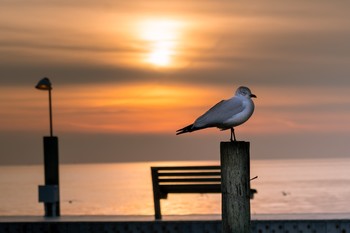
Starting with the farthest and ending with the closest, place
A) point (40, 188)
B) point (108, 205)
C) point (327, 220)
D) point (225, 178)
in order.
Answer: point (108, 205)
point (40, 188)
point (327, 220)
point (225, 178)

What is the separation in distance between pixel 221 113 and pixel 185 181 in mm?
5735

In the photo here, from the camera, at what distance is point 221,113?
13.6 metres

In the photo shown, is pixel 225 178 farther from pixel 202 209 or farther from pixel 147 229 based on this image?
pixel 202 209

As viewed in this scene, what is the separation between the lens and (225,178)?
13.2 meters

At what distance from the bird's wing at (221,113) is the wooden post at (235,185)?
0.47 m

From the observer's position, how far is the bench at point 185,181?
19.0 meters

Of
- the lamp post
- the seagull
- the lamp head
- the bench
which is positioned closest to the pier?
the bench

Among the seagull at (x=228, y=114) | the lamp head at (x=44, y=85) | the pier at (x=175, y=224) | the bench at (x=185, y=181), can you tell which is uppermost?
the lamp head at (x=44, y=85)

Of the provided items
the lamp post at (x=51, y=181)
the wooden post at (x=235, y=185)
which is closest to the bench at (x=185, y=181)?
the lamp post at (x=51, y=181)

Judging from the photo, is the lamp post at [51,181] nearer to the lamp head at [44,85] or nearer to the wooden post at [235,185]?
the lamp head at [44,85]

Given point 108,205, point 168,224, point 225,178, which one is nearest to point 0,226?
point 168,224

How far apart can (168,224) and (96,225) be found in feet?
3.79

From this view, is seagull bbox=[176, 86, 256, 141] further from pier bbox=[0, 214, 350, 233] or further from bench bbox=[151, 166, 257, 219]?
bench bbox=[151, 166, 257, 219]

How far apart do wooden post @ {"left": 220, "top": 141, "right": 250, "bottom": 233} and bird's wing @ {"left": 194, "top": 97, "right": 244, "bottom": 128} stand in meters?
0.47
